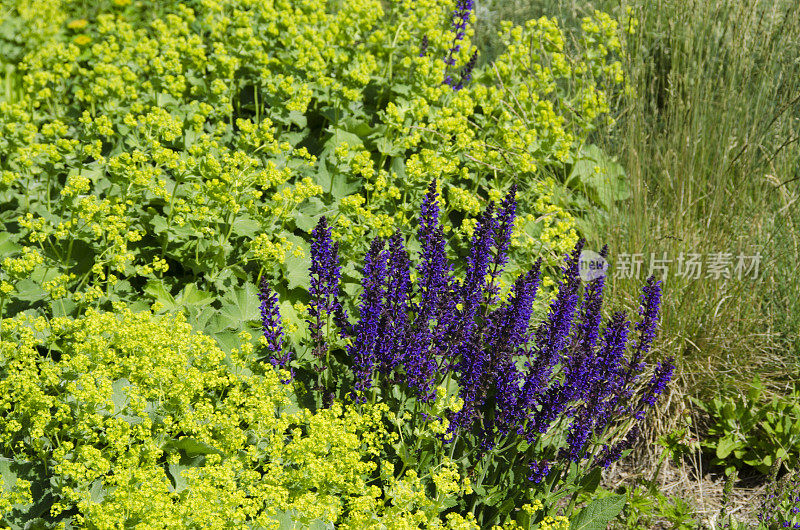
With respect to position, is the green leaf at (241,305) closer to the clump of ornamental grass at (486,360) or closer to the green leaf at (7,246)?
the clump of ornamental grass at (486,360)

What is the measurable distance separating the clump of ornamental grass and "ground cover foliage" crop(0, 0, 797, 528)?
14 mm

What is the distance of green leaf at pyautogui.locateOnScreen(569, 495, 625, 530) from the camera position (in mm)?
3016

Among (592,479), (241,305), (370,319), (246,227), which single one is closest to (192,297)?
(241,305)

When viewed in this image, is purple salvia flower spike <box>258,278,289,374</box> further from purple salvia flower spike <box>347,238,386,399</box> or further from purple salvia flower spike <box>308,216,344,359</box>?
purple salvia flower spike <box>347,238,386,399</box>

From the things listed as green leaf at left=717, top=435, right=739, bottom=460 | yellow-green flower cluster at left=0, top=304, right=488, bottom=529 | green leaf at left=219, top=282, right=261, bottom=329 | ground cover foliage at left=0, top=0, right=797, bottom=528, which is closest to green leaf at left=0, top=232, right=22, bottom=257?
ground cover foliage at left=0, top=0, right=797, bottom=528

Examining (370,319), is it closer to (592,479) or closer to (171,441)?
(171,441)

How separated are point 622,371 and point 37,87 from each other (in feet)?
12.6

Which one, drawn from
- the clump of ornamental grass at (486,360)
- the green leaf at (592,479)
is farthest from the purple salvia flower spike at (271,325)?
the green leaf at (592,479)

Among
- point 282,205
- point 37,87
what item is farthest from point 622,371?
point 37,87

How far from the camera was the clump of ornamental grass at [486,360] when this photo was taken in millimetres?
2857

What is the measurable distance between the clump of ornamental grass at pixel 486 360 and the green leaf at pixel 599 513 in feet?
0.30

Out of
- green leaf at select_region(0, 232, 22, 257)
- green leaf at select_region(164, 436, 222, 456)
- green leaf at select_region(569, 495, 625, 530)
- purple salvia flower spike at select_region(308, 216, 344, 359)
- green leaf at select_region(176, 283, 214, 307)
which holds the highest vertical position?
purple salvia flower spike at select_region(308, 216, 344, 359)

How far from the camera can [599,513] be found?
Result: 9.91 feet

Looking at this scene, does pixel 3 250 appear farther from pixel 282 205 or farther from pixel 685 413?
pixel 685 413
